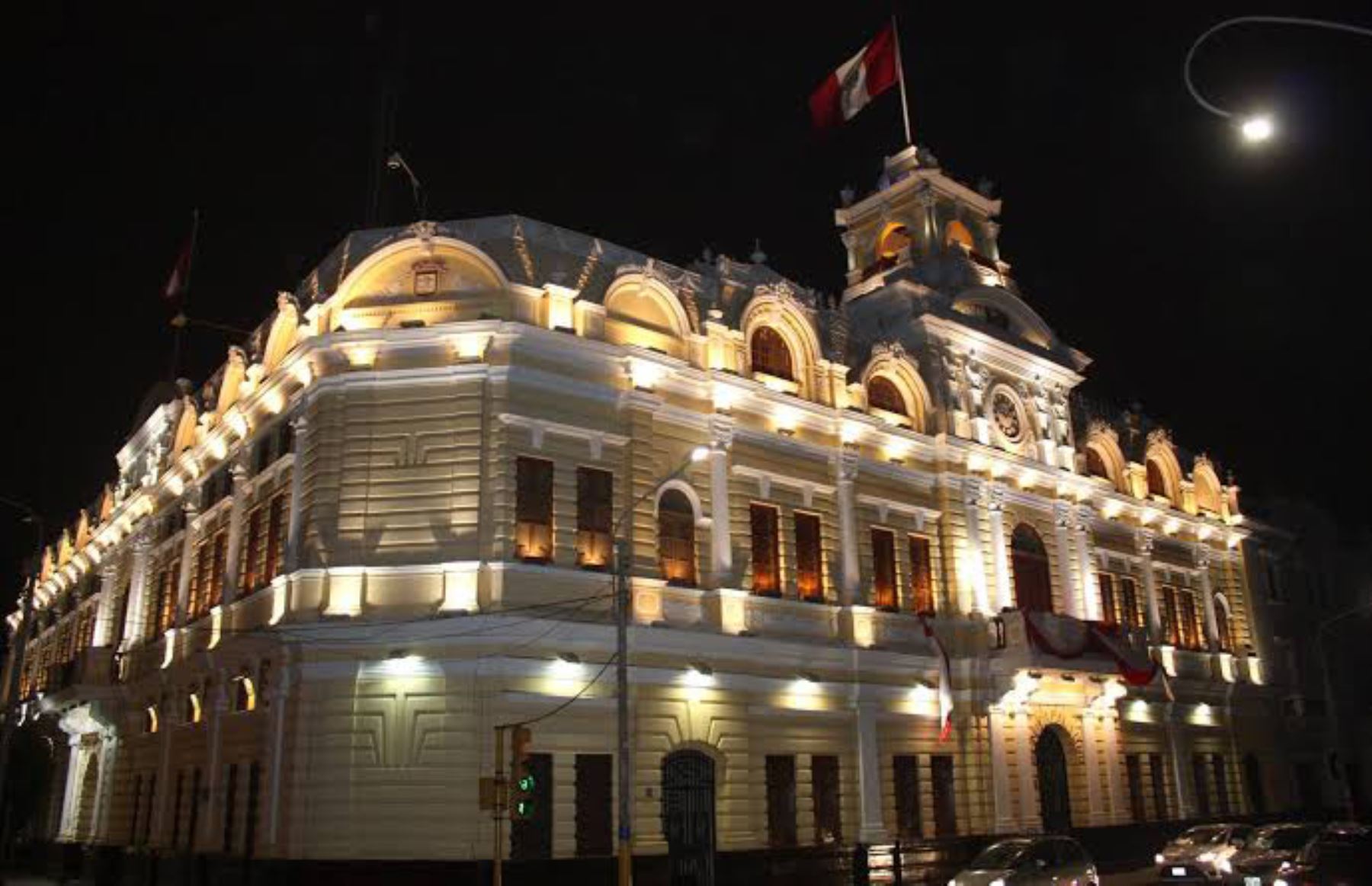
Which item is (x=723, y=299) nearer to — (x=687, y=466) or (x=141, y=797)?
(x=687, y=466)

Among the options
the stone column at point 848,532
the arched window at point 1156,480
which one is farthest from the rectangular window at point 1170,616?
the stone column at point 848,532

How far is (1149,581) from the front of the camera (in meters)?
42.0

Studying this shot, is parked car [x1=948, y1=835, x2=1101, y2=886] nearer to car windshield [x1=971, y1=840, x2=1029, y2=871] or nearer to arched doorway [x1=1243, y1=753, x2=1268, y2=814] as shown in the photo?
car windshield [x1=971, y1=840, x2=1029, y2=871]

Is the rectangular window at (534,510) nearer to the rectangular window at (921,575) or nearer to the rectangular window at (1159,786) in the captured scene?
the rectangular window at (921,575)

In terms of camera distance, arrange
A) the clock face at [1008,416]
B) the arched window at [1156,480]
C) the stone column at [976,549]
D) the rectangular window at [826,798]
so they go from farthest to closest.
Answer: the arched window at [1156,480], the clock face at [1008,416], the stone column at [976,549], the rectangular window at [826,798]

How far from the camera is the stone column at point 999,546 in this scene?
35.2 meters

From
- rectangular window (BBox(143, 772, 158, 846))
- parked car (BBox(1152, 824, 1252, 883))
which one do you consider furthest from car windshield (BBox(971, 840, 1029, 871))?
rectangular window (BBox(143, 772, 158, 846))

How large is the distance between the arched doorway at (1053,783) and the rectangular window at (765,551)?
10.7m

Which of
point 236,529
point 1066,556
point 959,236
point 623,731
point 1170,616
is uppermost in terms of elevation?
point 959,236

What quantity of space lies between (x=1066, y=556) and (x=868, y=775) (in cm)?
1208

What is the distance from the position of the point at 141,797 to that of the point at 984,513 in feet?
87.5

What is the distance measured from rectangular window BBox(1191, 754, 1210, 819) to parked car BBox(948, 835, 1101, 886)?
18955mm

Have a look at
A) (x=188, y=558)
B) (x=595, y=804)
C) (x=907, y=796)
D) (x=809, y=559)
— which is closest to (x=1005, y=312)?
(x=809, y=559)

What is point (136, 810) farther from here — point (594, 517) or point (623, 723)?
point (623, 723)
